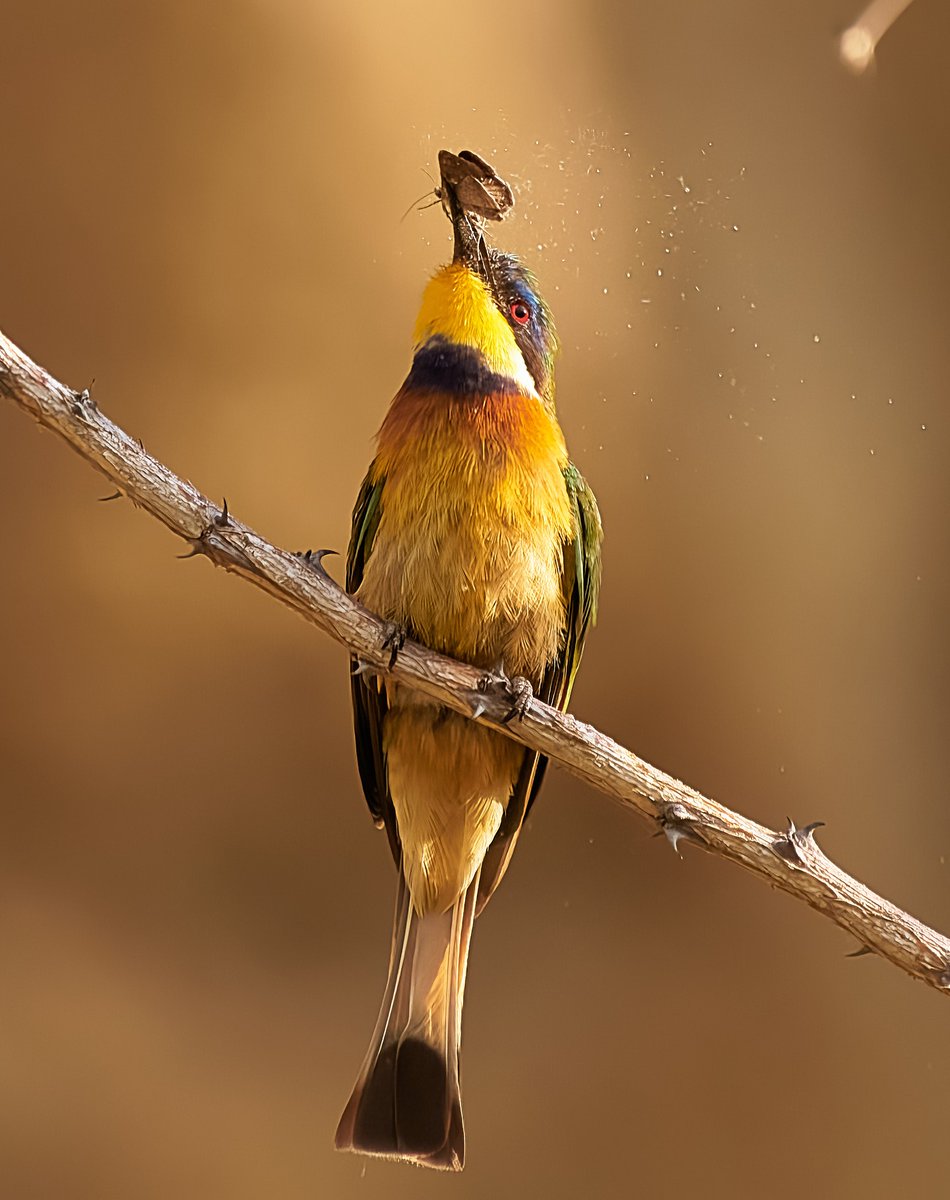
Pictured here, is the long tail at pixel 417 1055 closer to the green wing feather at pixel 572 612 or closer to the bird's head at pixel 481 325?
the green wing feather at pixel 572 612

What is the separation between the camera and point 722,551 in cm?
211

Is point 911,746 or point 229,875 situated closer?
point 229,875

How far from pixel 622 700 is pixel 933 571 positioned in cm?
62

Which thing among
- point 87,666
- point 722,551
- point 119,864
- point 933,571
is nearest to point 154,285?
point 87,666

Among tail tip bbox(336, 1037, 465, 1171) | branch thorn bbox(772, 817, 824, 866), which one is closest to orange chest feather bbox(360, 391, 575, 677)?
branch thorn bbox(772, 817, 824, 866)

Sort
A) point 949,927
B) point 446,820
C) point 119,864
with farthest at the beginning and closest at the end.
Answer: point 949,927 < point 119,864 < point 446,820

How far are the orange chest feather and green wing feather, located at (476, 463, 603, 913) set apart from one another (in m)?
0.03

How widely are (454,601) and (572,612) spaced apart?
21 cm

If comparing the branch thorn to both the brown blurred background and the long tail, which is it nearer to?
the long tail

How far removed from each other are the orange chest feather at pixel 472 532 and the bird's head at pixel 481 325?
1.9 inches

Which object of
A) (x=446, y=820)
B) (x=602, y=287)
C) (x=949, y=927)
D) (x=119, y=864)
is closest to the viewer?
(x=446, y=820)

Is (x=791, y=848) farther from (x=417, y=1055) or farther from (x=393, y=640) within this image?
(x=417, y=1055)

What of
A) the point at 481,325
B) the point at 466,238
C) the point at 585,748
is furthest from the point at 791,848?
the point at 466,238

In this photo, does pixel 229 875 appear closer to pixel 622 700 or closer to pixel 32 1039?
pixel 32 1039
